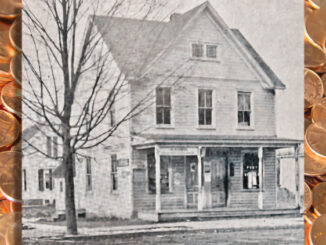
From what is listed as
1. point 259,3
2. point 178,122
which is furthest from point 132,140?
point 259,3

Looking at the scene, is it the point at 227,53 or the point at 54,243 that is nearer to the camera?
the point at 54,243

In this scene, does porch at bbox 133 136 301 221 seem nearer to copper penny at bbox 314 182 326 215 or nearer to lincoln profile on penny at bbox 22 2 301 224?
lincoln profile on penny at bbox 22 2 301 224

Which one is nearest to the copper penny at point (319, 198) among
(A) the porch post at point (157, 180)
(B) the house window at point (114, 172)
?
(A) the porch post at point (157, 180)

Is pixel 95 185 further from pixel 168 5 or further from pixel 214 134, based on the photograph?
pixel 168 5

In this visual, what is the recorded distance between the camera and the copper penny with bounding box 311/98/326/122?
2809mm

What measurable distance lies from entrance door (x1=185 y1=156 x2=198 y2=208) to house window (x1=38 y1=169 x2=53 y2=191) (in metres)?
0.69

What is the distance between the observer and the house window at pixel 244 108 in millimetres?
2678

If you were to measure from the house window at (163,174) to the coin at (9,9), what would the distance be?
0.94 meters

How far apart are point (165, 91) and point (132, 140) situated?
1.00 feet

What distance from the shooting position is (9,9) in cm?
234

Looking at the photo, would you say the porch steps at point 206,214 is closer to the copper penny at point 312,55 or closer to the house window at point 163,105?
the house window at point 163,105

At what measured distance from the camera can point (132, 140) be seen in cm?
250

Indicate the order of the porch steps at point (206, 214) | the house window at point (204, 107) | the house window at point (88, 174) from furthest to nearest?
the house window at point (204, 107)
the porch steps at point (206, 214)
the house window at point (88, 174)

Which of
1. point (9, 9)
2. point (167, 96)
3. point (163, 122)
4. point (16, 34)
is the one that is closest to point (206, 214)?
point (163, 122)
